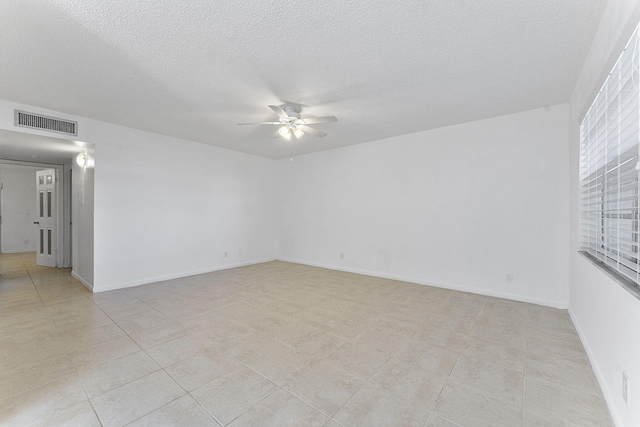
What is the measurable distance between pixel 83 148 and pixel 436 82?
209 inches

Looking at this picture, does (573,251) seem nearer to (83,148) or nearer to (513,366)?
(513,366)

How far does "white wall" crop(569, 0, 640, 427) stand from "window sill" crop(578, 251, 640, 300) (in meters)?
0.03

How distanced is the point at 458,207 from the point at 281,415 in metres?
3.73

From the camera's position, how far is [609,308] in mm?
1790

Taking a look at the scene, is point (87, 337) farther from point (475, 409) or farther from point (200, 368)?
point (475, 409)

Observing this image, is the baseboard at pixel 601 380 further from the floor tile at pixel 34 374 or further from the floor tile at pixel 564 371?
the floor tile at pixel 34 374

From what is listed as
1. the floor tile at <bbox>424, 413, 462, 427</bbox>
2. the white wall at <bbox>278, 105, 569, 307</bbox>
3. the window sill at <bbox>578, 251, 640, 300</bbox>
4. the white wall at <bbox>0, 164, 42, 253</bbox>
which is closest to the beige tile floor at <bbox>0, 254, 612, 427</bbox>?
the floor tile at <bbox>424, 413, 462, 427</bbox>

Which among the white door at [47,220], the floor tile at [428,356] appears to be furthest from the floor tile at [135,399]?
the white door at [47,220]

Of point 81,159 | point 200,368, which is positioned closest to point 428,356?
point 200,368

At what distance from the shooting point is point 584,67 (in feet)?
8.07

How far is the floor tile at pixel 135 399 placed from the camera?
62.2 inches

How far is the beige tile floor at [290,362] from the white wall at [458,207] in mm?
551

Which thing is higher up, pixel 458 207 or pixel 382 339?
pixel 458 207

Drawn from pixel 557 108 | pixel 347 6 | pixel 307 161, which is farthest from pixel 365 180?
pixel 347 6
